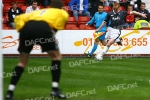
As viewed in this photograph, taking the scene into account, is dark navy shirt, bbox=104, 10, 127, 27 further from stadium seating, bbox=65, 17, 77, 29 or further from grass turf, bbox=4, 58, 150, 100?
stadium seating, bbox=65, 17, 77, 29

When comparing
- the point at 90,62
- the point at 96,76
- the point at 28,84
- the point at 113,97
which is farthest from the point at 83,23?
the point at 113,97

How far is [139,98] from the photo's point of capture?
10.2 m

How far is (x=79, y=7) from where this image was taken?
23.7 metres

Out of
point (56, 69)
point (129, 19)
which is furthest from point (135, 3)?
point (56, 69)

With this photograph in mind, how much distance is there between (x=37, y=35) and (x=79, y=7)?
14.2 m

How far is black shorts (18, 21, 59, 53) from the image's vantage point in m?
9.63

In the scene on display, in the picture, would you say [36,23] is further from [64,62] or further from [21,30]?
[64,62]

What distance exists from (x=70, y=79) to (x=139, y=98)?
3.25 metres

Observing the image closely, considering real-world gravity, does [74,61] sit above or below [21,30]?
below

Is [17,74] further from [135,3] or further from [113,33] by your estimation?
[135,3]

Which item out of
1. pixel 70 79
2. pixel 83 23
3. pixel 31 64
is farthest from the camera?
pixel 83 23

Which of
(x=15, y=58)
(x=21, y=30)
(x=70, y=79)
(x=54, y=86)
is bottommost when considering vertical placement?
(x=15, y=58)

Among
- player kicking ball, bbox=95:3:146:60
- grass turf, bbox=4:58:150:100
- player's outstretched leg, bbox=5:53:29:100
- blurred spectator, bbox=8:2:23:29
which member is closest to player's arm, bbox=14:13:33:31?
player's outstretched leg, bbox=5:53:29:100

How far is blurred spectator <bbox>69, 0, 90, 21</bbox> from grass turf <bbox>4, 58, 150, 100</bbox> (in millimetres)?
5134
